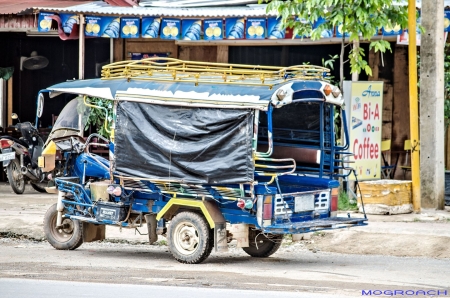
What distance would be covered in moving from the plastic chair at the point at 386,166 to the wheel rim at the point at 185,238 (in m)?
7.91

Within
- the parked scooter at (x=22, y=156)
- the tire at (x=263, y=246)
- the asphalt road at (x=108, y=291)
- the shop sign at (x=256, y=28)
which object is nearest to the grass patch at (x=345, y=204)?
the shop sign at (x=256, y=28)

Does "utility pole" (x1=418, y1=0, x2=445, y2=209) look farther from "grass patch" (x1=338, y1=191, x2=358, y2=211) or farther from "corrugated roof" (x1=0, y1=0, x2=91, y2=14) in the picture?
"corrugated roof" (x1=0, y1=0, x2=91, y2=14)

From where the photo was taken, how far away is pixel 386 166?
725 inches

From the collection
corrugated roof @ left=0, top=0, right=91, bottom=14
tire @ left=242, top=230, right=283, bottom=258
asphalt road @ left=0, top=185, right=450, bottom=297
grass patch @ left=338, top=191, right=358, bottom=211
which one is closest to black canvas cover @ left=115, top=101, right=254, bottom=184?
asphalt road @ left=0, top=185, right=450, bottom=297

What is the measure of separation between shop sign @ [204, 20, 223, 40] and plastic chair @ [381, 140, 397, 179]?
397 cm

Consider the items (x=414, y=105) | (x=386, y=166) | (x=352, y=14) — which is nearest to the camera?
(x=352, y=14)

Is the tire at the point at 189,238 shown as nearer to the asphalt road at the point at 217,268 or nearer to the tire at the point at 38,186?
the asphalt road at the point at 217,268

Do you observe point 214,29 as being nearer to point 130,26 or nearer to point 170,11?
point 170,11

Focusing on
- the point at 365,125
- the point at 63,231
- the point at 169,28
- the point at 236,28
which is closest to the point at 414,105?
the point at 365,125


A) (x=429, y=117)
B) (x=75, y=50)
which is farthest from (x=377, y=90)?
(x=75, y=50)

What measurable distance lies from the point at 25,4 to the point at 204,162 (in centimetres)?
967

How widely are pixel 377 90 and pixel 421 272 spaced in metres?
6.02

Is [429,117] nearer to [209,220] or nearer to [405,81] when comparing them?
[405,81]

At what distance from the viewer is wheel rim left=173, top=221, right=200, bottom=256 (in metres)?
11.3
